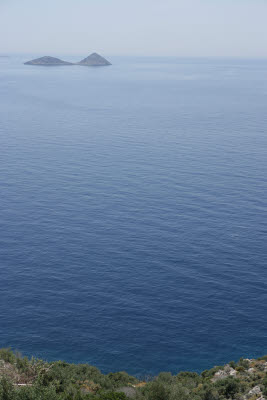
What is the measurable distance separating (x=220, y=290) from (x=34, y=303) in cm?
3142

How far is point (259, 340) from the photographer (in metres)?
68.1

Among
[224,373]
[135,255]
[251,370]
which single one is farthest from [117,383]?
[135,255]

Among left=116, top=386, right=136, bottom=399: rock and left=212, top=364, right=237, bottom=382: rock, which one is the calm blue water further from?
left=116, top=386, right=136, bottom=399: rock

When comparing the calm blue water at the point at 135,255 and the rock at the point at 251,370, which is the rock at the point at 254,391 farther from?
→ the calm blue water at the point at 135,255

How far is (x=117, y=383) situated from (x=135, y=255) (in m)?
37.7

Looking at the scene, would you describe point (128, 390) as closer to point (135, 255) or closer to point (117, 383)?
point (117, 383)

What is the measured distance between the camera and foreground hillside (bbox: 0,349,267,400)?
137 feet

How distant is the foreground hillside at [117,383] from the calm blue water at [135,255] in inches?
295

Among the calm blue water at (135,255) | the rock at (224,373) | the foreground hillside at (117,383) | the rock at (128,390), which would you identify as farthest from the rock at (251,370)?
the rock at (128,390)

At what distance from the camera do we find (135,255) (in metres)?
89.0

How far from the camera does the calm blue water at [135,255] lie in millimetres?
67875

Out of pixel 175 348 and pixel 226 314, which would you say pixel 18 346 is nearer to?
pixel 175 348

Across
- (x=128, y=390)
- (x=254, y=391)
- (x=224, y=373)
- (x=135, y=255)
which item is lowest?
(x=128, y=390)

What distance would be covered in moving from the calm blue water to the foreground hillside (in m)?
7.50
